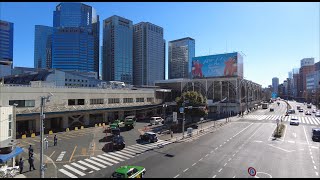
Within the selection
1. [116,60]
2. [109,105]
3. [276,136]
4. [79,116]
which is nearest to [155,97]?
[109,105]

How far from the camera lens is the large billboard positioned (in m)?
104

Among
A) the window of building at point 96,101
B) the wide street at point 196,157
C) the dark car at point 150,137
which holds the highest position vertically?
the window of building at point 96,101

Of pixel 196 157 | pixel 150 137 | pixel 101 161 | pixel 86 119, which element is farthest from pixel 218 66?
pixel 101 161

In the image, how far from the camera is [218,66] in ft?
359

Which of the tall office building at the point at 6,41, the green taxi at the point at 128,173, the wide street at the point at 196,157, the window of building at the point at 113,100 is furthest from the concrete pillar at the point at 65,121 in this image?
the tall office building at the point at 6,41

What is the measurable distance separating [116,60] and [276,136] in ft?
560

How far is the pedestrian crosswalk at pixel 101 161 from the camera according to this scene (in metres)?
24.3

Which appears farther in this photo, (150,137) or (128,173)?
(150,137)

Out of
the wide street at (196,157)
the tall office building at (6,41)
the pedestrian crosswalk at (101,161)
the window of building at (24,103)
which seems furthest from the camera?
the tall office building at (6,41)

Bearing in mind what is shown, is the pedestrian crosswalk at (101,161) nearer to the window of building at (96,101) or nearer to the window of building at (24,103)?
the window of building at (24,103)

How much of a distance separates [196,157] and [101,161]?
1144 centimetres

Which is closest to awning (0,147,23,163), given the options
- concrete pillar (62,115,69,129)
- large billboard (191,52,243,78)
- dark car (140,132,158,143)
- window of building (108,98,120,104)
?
dark car (140,132,158,143)

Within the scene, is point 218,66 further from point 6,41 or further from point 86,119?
point 6,41

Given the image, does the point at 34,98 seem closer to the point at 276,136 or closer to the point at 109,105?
the point at 109,105
